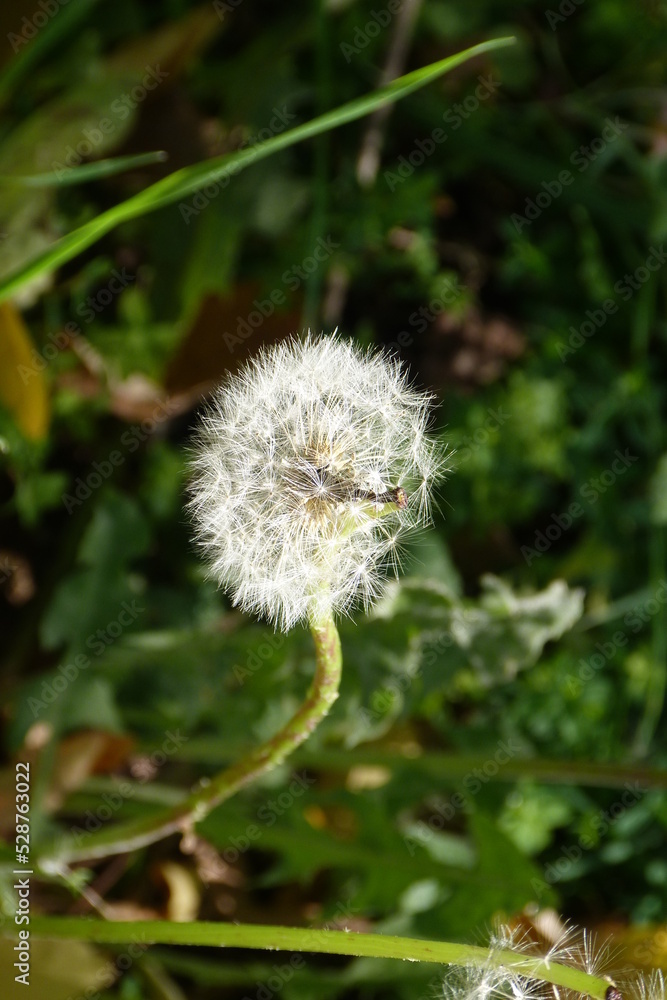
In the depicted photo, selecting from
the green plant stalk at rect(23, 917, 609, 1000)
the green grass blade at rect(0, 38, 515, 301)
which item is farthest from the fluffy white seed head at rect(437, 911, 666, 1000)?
the green grass blade at rect(0, 38, 515, 301)

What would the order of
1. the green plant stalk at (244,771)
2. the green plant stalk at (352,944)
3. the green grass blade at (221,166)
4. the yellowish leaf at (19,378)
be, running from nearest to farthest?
the green plant stalk at (352,944) → the green plant stalk at (244,771) → the green grass blade at (221,166) → the yellowish leaf at (19,378)

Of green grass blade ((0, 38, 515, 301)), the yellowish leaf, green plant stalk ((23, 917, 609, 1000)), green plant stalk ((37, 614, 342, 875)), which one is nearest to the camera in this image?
green plant stalk ((23, 917, 609, 1000))

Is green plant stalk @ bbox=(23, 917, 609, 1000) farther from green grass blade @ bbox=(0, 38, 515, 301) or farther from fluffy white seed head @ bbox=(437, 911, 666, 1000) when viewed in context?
green grass blade @ bbox=(0, 38, 515, 301)

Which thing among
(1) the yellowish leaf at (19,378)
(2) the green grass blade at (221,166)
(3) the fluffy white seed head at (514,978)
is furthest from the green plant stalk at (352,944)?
(1) the yellowish leaf at (19,378)

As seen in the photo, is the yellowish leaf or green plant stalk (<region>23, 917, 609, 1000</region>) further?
the yellowish leaf

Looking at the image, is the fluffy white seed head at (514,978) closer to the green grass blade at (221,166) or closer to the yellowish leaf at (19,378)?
the green grass blade at (221,166)

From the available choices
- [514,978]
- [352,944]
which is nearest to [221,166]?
[352,944]
